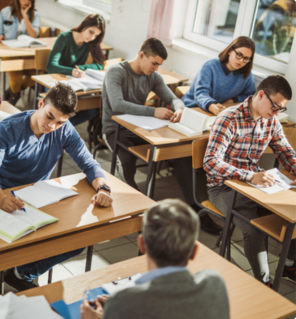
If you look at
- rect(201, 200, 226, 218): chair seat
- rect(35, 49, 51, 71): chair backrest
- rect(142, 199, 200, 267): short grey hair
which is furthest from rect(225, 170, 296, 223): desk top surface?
rect(35, 49, 51, 71): chair backrest

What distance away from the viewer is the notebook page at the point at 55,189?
204 cm

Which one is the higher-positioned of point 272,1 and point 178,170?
point 272,1

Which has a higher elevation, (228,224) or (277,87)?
(277,87)

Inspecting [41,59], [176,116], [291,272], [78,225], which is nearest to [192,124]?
[176,116]

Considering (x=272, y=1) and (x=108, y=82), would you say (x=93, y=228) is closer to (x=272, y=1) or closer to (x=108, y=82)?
(x=108, y=82)

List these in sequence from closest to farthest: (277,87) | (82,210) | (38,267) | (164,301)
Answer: (164,301) → (82,210) → (38,267) → (277,87)

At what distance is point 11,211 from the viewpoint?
71.4 inches

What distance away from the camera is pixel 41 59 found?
4125 mm

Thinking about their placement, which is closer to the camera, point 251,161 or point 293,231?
point 293,231

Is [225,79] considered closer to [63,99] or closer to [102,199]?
[63,99]

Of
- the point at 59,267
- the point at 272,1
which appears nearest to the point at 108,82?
the point at 59,267

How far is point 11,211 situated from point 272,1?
11.7 feet

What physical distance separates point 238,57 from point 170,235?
9.22 feet

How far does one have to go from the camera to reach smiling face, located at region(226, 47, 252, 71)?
3.50 metres
